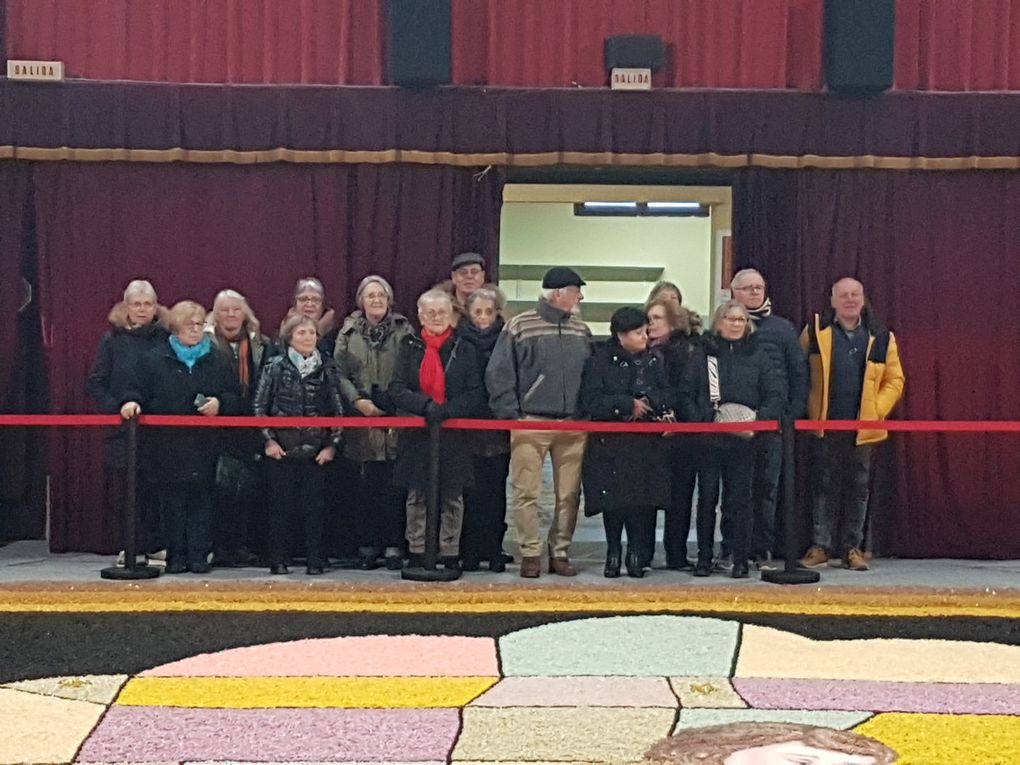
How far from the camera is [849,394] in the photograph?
7.64m

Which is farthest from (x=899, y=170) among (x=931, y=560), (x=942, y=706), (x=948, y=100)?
(x=942, y=706)

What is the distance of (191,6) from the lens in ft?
26.4

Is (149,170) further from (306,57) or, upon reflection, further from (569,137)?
(569,137)

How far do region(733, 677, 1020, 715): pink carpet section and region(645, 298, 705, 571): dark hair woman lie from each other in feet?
7.74

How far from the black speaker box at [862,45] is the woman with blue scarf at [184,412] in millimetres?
3947

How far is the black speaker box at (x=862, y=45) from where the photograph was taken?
25.8 feet

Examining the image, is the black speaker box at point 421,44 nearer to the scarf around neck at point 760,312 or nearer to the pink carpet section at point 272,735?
the scarf around neck at point 760,312

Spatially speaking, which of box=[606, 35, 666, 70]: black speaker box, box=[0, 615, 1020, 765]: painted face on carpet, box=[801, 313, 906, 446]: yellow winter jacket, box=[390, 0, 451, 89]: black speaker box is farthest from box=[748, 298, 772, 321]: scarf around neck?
box=[390, 0, 451, 89]: black speaker box

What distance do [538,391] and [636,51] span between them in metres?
2.23

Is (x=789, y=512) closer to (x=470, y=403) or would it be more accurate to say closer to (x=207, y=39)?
(x=470, y=403)

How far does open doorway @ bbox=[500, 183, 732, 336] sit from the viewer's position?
12.0m

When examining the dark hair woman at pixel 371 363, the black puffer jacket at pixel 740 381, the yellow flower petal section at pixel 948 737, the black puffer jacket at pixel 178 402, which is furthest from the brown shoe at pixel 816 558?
the black puffer jacket at pixel 178 402

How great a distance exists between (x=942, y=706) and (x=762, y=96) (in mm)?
4346

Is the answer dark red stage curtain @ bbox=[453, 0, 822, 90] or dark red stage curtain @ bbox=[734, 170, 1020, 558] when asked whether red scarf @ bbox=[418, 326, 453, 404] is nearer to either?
dark red stage curtain @ bbox=[453, 0, 822, 90]
